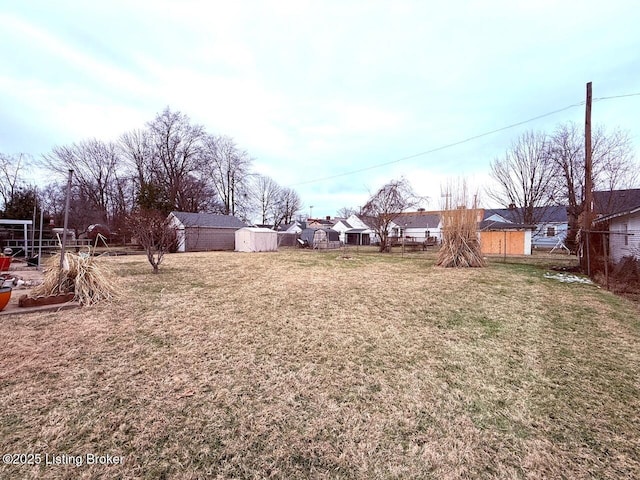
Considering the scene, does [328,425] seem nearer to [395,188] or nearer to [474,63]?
[474,63]

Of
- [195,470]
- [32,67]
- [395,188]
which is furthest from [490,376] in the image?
[395,188]

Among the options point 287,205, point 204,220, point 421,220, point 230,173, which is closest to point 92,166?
point 230,173

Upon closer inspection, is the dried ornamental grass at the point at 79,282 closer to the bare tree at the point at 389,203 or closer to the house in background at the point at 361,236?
the bare tree at the point at 389,203

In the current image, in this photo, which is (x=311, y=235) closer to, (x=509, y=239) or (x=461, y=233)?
(x=509, y=239)

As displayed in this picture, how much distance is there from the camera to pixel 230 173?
111 ft

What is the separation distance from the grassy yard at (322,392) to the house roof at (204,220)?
17.0 m

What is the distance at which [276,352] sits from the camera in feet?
9.99

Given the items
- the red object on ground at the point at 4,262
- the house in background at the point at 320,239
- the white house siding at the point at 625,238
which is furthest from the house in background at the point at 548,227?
the red object on ground at the point at 4,262

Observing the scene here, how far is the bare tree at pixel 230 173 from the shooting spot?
108 ft

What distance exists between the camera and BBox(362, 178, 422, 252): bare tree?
1988 cm

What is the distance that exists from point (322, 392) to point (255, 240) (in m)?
18.4

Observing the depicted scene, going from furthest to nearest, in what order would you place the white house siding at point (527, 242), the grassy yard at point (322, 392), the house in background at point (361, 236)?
the house in background at point (361, 236)
the white house siding at point (527, 242)
the grassy yard at point (322, 392)

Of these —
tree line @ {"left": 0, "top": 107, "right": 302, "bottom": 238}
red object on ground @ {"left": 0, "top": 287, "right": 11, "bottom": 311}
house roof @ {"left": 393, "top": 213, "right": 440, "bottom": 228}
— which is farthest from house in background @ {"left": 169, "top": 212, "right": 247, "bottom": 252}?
house roof @ {"left": 393, "top": 213, "right": 440, "bottom": 228}

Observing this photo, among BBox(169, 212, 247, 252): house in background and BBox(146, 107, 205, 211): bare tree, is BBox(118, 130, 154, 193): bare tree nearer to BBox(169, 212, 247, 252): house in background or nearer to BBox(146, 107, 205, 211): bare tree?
BBox(146, 107, 205, 211): bare tree
